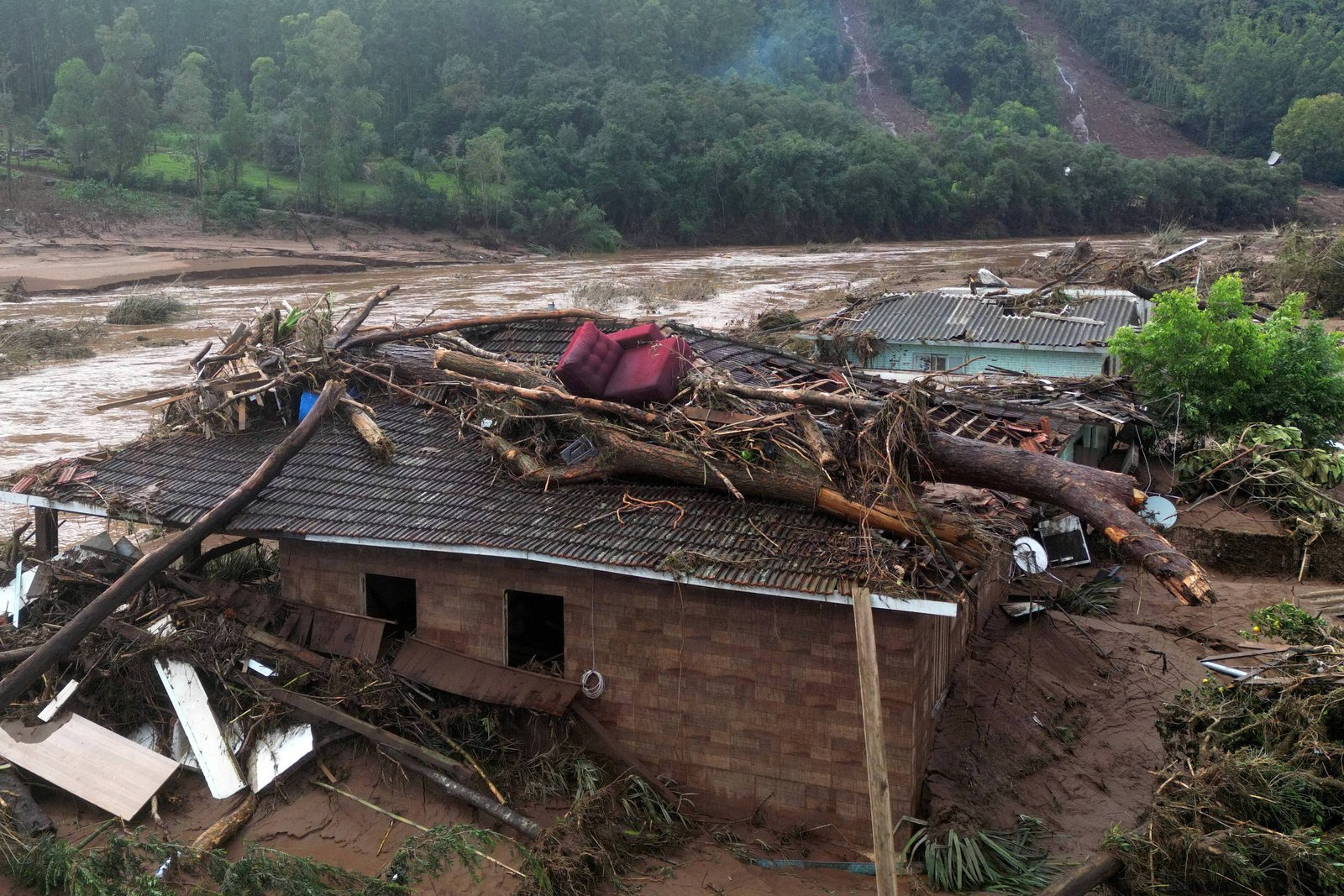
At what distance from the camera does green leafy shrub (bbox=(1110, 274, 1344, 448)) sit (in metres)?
14.2

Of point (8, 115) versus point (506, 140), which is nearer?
point (8, 115)

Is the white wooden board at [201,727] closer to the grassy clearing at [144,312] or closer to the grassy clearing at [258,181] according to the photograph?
the grassy clearing at [144,312]

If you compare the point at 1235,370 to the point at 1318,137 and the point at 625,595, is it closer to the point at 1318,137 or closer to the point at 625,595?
the point at 625,595

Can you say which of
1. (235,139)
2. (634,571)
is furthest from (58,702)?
(235,139)

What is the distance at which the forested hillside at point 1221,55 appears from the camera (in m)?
89.4

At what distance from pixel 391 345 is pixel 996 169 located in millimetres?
56472

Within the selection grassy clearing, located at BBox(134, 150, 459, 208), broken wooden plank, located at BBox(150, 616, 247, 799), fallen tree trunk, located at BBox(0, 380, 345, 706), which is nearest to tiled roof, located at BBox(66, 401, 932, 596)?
fallen tree trunk, located at BBox(0, 380, 345, 706)

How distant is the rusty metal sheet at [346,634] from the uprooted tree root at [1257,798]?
208 inches

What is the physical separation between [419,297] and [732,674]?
31109 mm

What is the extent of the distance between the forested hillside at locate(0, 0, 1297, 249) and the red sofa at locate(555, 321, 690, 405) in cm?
4344

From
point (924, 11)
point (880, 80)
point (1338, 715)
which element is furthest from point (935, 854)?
point (924, 11)

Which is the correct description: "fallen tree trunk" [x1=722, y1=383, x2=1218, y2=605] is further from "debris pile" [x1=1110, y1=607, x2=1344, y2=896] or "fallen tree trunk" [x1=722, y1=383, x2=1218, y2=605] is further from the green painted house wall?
the green painted house wall

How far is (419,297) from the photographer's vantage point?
36.5m

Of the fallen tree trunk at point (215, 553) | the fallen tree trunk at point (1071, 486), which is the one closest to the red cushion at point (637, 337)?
the fallen tree trunk at point (1071, 486)
